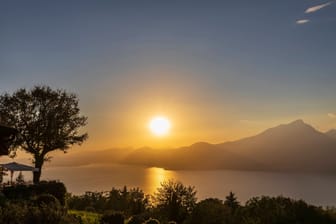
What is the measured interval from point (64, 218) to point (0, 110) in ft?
123

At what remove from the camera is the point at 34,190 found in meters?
27.2

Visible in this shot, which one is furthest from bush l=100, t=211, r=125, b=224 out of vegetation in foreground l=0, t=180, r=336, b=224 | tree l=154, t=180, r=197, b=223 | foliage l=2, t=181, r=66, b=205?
tree l=154, t=180, r=197, b=223

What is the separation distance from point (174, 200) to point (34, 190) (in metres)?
9.99

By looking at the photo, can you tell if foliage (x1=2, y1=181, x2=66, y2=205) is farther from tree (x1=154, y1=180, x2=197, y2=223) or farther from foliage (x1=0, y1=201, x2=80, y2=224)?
foliage (x1=0, y1=201, x2=80, y2=224)

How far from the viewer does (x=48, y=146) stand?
51.0 meters

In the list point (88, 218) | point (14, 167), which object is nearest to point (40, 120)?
point (14, 167)

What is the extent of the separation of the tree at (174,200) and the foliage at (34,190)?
7230 mm

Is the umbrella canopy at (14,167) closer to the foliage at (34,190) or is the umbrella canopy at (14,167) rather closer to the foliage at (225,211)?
the foliage at (34,190)

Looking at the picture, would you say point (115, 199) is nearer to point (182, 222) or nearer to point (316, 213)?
point (182, 222)

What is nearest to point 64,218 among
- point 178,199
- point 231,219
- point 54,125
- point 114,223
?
point 114,223

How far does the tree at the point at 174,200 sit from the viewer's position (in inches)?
1209

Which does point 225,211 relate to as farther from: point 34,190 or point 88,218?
point 34,190

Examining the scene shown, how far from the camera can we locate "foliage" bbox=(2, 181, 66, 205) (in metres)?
26.2

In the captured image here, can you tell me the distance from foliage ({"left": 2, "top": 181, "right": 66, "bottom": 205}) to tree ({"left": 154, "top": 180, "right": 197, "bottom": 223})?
7230mm
